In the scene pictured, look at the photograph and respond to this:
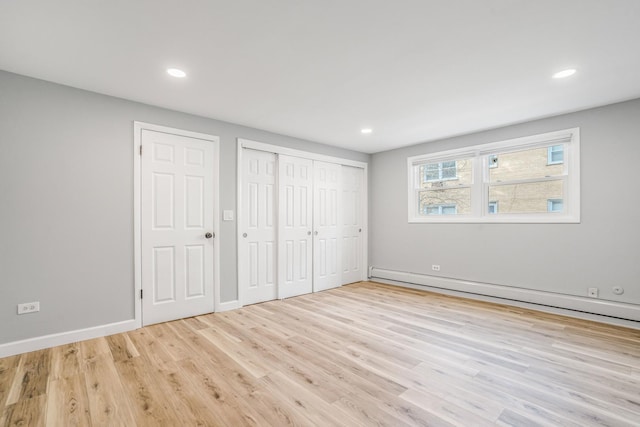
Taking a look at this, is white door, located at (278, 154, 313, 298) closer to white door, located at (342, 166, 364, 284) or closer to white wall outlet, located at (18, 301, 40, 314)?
white door, located at (342, 166, 364, 284)

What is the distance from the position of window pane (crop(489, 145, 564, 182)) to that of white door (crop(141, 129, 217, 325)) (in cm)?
404

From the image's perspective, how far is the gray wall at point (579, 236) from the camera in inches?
129

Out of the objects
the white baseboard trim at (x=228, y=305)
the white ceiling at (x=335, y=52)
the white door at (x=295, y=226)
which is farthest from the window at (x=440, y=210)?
the white baseboard trim at (x=228, y=305)

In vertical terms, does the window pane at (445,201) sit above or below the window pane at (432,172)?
below

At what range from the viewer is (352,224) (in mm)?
5609

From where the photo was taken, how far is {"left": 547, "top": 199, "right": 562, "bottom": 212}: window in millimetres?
3793

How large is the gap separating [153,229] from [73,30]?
1.96 metres

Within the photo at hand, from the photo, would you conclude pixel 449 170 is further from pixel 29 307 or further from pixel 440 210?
pixel 29 307

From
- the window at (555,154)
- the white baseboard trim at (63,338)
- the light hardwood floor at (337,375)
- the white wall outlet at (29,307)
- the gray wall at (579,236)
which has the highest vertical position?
the window at (555,154)

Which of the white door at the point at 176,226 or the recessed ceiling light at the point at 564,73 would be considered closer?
the recessed ceiling light at the point at 564,73

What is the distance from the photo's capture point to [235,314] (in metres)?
3.71

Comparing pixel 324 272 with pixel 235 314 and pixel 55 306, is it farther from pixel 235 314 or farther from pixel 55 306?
pixel 55 306

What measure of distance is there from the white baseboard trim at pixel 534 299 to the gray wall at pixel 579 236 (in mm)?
82

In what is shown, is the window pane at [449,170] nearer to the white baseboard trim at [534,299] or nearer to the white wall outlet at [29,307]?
the white baseboard trim at [534,299]
